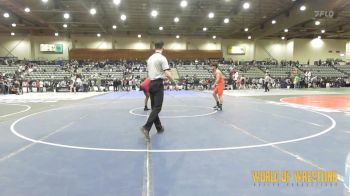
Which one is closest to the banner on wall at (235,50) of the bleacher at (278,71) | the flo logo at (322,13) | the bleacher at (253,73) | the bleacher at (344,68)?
the bleacher at (278,71)

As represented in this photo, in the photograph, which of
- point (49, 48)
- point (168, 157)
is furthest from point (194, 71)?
point (168, 157)

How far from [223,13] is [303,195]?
32309 mm

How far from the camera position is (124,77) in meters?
30.8

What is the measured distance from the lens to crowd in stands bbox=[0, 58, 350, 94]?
27.6m

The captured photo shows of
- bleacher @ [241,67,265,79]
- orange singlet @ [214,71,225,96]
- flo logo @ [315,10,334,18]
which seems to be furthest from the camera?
bleacher @ [241,67,265,79]

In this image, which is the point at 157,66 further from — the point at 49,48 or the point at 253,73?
the point at 49,48

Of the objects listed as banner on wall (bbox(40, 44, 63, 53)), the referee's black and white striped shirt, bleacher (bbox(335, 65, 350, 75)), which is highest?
banner on wall (bbox(40, 44, 63, 53))

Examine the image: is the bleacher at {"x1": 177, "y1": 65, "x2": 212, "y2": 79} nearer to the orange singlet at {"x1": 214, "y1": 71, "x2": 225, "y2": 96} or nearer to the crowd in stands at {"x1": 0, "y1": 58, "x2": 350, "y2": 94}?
the crowd in stands at {"x1": 0, "y1": 58, "x2": 350, "y2": 94}

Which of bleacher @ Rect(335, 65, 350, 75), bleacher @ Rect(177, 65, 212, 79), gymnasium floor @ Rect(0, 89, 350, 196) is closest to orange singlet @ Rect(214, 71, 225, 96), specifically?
gymnasium floor @ Rect(0, 89, 350, 196)

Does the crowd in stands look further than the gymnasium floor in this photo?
Yes

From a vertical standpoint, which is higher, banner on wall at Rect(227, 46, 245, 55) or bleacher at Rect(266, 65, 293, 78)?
banner on wall at Rect(227, 46, 245, 55)

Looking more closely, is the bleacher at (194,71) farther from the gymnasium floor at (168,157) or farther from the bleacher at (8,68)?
the gymnasium floor at (168,157)

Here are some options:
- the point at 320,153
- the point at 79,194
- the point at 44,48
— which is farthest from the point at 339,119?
the point at 44,48

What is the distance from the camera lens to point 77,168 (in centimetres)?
399
